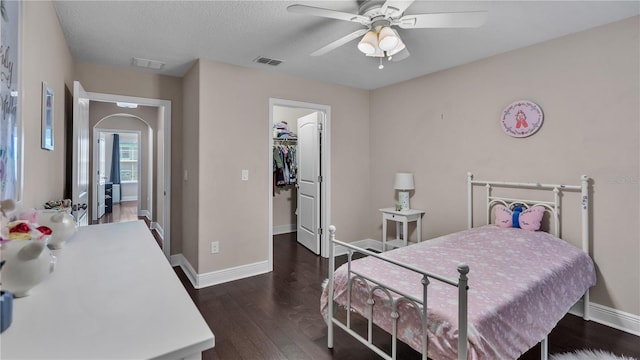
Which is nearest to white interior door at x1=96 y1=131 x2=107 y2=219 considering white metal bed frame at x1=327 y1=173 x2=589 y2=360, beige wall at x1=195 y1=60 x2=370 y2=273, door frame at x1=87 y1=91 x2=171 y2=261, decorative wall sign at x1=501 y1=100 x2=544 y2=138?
door frame at x1=87 y1=91 x2=171 y2=261

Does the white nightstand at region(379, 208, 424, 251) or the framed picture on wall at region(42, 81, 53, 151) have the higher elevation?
the framed picture on wall at region(42, 81, 53, 151)

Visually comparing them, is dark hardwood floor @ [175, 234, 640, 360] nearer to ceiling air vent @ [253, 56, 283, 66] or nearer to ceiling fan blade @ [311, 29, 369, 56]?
ceiling fan blade @ [311, 29, 369, 56]

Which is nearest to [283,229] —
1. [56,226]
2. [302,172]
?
[302,172]

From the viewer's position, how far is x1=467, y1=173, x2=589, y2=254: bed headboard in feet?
8.07

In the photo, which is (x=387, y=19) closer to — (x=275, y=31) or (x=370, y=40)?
(x=370, y=40)

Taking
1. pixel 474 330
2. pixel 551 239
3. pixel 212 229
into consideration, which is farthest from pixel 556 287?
pixel 212 229

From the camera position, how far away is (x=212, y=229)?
326cm

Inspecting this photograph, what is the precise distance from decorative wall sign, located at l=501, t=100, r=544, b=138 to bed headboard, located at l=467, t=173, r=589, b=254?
48 centimetres

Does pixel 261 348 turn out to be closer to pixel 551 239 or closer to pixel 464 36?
pixel 551 239

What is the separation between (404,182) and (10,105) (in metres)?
3.43

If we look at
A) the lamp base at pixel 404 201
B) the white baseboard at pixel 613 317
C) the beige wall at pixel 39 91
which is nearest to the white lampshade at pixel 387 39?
the beige wall at pixel 39 91

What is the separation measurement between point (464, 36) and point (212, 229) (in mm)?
2952

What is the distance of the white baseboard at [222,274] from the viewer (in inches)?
127

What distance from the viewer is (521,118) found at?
2.84m
